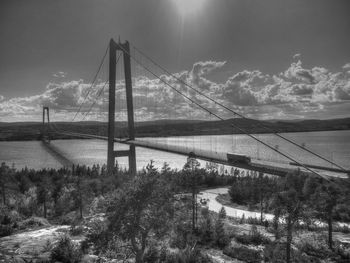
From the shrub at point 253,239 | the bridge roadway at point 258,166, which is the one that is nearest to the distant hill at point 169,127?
the bridge roadway at point 258,166

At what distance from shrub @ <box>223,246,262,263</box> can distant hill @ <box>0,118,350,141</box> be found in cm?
2728

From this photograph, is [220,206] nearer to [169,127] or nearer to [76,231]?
[76,231]

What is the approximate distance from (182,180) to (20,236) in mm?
14570

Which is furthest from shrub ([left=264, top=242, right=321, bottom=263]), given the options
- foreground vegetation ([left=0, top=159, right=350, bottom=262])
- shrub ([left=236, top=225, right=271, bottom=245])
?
shrub ([left=236, top=225, right=271, bottom=245])

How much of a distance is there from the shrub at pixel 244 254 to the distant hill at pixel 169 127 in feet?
89.5

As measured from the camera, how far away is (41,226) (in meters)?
16.2

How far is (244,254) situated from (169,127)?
8033 cm

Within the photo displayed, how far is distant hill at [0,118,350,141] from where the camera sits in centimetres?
8205

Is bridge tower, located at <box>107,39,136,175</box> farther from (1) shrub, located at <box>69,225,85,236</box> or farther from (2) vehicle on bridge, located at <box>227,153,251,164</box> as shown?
(1) shrub, located at <box>69,225,85,236</box>

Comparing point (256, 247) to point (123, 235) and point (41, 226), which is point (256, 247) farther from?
point (41, 226)

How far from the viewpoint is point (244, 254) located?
46.2 ft

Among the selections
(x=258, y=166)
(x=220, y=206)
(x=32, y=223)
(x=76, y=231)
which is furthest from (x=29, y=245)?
(x=220, y=206)

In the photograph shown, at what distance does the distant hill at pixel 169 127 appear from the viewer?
269 feet

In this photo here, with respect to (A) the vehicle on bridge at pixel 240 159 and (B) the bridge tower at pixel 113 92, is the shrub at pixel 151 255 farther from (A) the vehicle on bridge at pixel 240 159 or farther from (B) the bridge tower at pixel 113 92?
(B) the bridge tower at pixel 113 92
